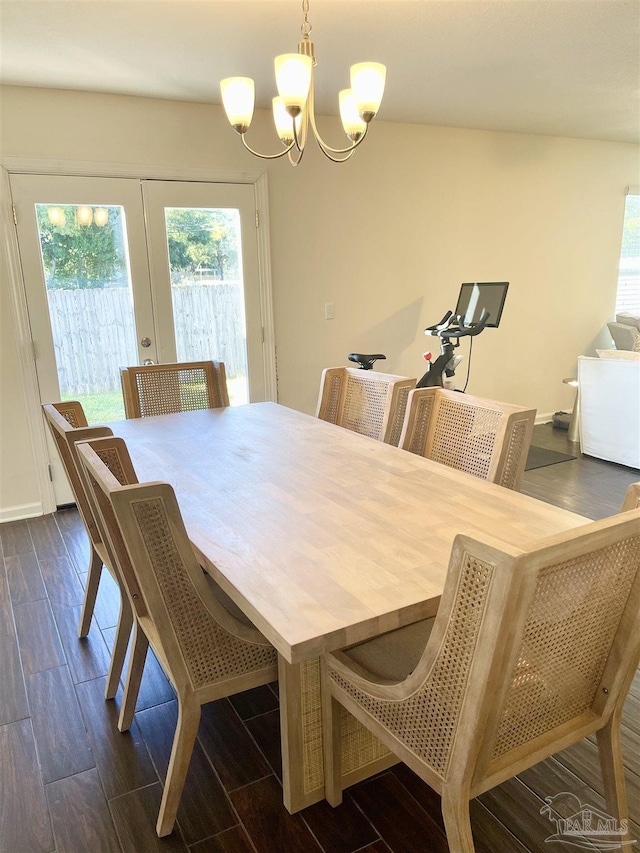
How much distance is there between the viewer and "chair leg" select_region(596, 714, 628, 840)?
1.29 meters

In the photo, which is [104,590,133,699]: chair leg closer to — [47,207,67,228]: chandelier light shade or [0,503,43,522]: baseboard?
[0,503,43,522]: baseboard

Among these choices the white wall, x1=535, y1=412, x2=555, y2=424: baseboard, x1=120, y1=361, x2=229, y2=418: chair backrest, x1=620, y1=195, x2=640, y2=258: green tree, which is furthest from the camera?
x1=620, y1=195, x2=640, y2=258: green tree

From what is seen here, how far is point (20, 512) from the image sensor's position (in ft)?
11.8

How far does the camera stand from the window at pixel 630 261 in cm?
580

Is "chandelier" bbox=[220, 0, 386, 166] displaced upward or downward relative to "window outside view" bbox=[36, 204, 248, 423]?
upward

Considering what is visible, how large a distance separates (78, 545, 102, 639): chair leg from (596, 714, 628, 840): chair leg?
5.76 ft

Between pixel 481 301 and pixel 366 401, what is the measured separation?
1826mm

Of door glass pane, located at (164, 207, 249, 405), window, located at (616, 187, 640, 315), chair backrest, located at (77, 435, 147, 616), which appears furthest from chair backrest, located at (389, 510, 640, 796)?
window, located at (616, 187, 640, 315)

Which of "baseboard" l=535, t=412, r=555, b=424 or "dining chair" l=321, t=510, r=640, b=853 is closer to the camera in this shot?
"dining chair" l=321, t=510, r=640, b=853

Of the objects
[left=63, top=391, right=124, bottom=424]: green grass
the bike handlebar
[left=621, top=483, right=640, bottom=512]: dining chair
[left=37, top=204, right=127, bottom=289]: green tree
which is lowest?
Answer: [left=63, top=391, right=124, bottom=424]: green grass

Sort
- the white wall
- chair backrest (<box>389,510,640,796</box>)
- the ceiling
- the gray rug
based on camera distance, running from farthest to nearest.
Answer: the gray rug, the white wall, the ceiling, chair backrest (<box>389,510,640,796</box>)

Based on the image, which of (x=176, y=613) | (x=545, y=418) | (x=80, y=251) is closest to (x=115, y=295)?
(x=80, y=251)

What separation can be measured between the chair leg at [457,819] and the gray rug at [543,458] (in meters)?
3.39

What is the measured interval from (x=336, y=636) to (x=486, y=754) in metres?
0.35
